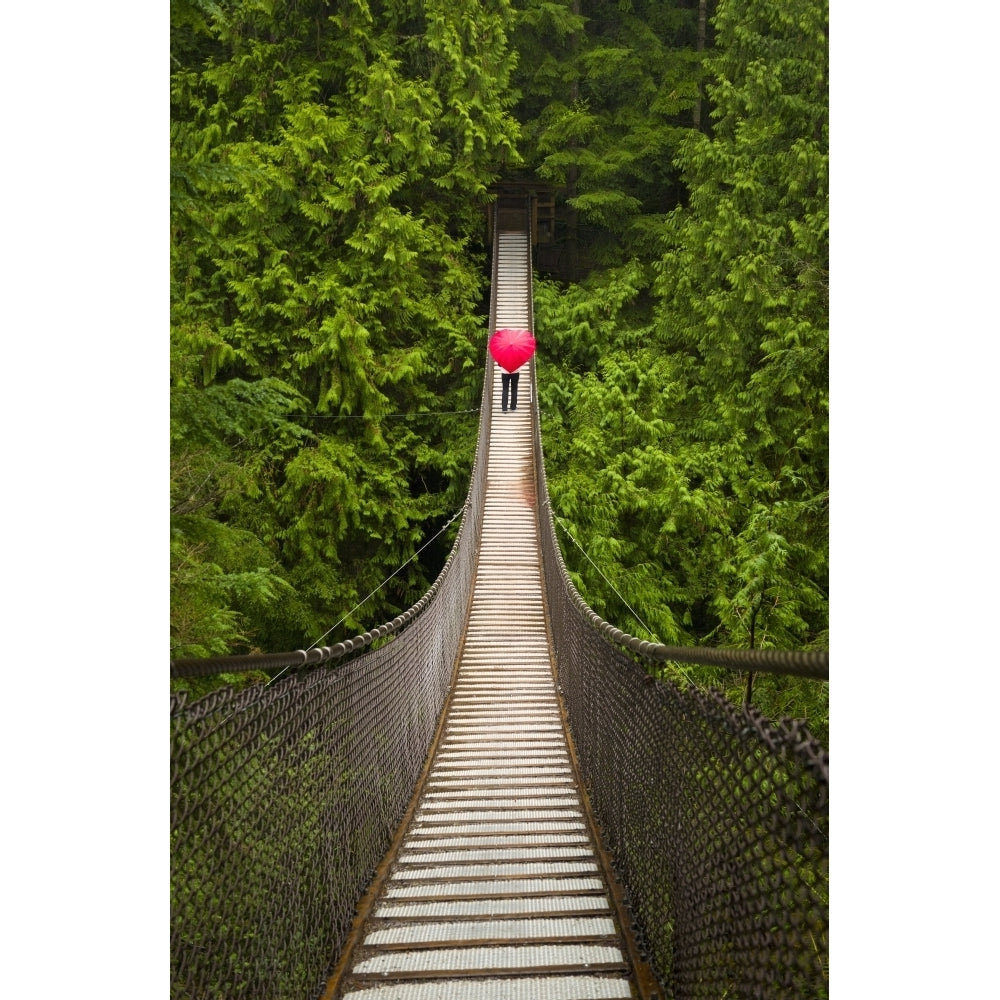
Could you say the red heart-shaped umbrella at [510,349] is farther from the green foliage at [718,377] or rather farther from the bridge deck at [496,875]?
the bridge deck at [496,875]

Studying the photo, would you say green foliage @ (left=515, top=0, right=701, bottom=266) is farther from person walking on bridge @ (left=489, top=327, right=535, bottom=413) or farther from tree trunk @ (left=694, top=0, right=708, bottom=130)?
person walking on bridge @ (left=489, top=327, right=535, bottom=413)

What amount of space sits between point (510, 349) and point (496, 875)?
8.04 metres

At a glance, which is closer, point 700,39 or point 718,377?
point 718,377

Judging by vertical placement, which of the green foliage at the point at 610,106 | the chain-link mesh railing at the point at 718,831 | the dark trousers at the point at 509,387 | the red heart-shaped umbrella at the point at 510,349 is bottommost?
the chain-link mesh railing at the point at 718,831

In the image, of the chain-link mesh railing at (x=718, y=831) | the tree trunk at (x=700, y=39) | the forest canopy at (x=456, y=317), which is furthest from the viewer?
the tree trunk at (x=700, y=39)

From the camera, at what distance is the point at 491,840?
3.31 m

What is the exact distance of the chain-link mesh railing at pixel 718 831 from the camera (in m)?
1.31

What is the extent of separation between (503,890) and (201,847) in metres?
1.51

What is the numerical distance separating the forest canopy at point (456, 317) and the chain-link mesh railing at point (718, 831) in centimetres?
554

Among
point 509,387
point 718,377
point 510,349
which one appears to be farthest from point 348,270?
point 718,377

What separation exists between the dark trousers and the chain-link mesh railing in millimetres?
7921

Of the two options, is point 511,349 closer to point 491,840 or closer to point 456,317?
point 456,317

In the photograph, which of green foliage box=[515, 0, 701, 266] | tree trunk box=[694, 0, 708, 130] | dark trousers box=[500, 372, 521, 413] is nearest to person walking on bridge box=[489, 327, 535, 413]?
dark trousers box=[500, 372, 521, 413]

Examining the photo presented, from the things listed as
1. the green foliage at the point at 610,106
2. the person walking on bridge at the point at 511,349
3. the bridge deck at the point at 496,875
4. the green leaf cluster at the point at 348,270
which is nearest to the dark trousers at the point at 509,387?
the person walking on bridge at the point at 511,349
